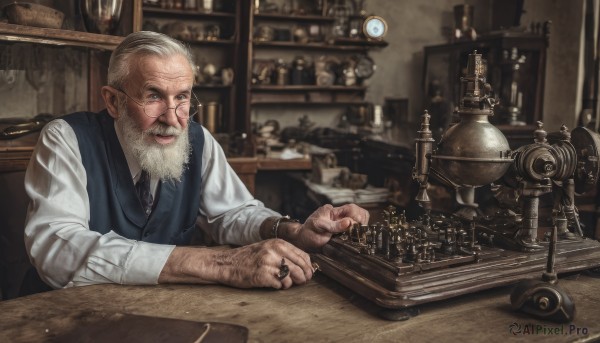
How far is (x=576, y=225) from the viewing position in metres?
2.00

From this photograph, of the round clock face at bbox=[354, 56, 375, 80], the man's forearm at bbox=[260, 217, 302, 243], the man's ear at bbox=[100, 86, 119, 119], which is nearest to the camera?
the man's forearm at bbox=[260, 217, 302, 243]

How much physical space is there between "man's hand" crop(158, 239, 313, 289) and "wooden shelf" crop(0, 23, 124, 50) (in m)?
2.05

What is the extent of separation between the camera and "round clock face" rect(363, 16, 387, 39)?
19.7 feet

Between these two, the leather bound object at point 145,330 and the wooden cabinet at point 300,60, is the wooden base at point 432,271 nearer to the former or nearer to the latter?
the leather bound object at point 145,330

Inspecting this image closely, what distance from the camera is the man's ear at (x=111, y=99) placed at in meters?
2.21

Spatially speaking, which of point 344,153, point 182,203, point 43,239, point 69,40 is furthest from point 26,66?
point 344,153

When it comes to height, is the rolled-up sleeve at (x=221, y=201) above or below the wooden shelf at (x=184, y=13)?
below

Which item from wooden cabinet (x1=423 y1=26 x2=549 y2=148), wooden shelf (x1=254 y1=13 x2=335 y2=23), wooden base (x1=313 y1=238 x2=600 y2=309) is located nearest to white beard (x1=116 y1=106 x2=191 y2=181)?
wooden base (x1=313 y1=238 x2=600 y2=309)

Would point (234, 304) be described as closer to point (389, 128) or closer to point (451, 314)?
point (451, 314)

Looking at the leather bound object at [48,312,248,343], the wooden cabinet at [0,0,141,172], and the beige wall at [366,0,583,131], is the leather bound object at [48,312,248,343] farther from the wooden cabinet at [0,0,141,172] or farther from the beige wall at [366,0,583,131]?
the beige wall at [366,0,583,131]

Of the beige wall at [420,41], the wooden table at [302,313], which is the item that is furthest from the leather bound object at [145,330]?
the beige wall at [420,41]

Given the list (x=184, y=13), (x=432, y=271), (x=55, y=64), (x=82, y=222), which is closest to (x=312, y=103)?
(x=184, y=13)

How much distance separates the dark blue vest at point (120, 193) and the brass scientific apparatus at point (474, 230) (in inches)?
30.8

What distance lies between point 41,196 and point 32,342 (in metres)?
0.76
